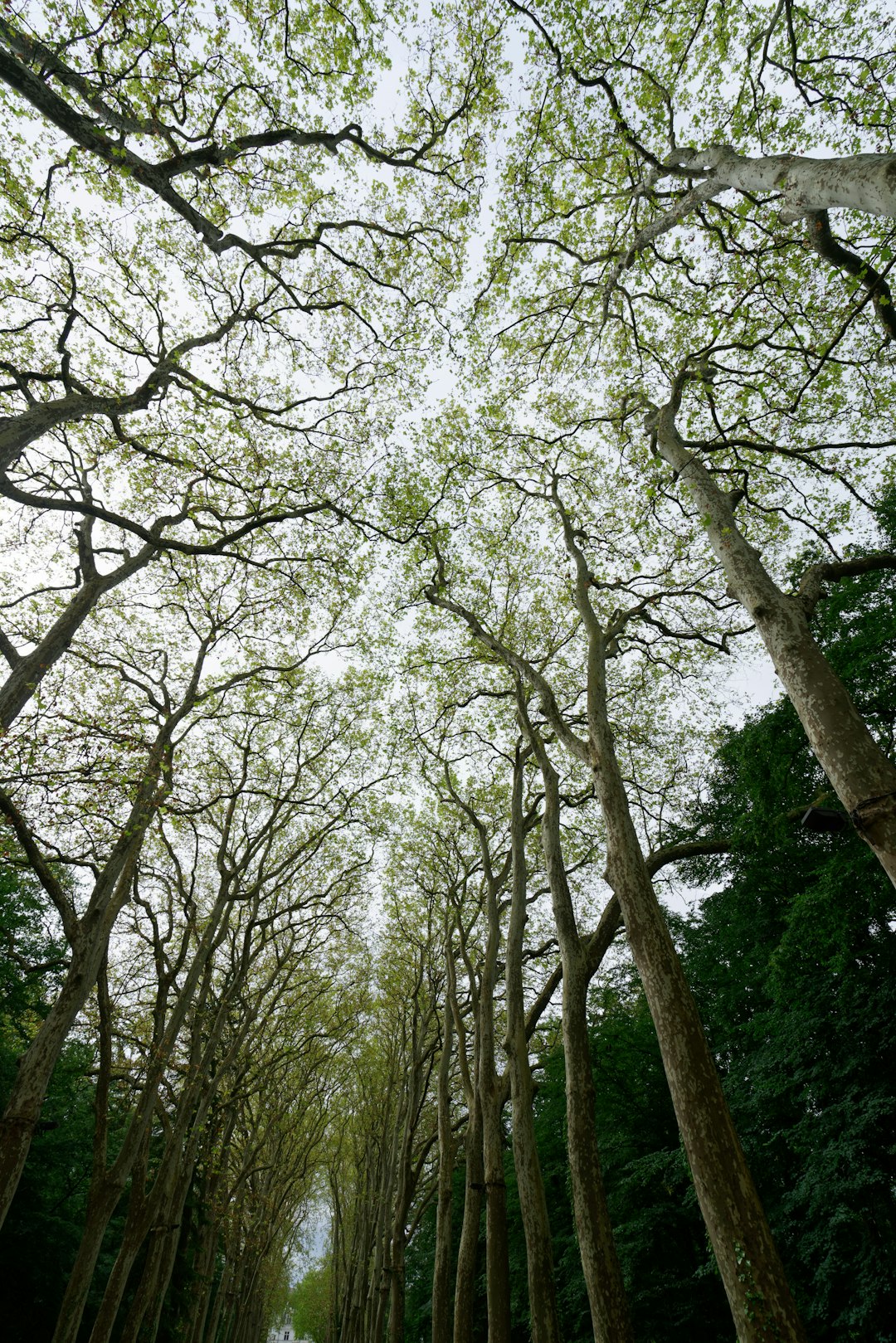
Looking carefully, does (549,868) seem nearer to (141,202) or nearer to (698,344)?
(698,344)

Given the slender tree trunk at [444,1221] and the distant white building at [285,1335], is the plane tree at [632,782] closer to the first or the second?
the slender tree trunk at [444,1221]

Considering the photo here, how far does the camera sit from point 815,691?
4.42m

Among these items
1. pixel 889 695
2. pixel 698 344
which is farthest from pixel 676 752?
pixel 698 344

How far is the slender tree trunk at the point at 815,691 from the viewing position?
369cm

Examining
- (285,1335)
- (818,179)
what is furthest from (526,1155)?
(285,1335)

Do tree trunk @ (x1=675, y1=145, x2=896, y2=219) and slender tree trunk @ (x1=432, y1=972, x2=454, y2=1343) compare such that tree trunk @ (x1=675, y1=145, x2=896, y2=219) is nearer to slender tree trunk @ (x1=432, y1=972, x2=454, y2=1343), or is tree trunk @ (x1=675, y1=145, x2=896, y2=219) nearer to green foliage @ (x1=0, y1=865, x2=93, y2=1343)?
slender tree trunk @ (x1=432, y1=972, x2=454, y2=1343)

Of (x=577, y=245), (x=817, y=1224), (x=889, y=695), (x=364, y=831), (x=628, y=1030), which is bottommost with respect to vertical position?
(x=817, y=1224)

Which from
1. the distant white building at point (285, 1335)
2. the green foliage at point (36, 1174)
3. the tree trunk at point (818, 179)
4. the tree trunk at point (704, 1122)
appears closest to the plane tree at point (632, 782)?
the tree trunk at point (704, 1122)

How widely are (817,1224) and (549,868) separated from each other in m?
6.57

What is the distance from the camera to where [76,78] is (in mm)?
4867

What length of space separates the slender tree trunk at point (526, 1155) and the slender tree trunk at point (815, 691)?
654 centimetres

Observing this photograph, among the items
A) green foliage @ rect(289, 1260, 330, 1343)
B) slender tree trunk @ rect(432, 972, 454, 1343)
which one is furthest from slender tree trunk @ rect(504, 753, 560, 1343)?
green foliage @ rect(289, 1260, 330, 1343)

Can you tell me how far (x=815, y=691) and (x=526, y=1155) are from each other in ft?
24.5

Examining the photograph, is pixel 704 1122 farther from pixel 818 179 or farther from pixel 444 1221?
pixel 444 1221
